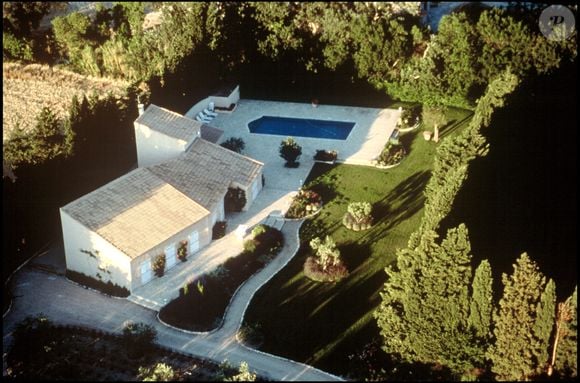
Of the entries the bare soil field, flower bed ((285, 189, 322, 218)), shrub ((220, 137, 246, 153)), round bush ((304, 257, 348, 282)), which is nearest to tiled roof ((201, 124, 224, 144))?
shrub ((220, 137, 246, 153))

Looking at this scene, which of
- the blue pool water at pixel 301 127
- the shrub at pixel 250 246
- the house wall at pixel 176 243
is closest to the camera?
the house wall at pixel 176 243

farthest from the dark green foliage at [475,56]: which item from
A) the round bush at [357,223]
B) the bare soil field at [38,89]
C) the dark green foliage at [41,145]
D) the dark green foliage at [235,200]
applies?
the dark green foliage at [41,145]

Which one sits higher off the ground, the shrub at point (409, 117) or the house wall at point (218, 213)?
the shrub at point (409, 117)

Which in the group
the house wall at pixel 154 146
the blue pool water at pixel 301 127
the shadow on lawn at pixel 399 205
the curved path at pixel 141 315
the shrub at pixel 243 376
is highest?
the house wall at pixel 154 146

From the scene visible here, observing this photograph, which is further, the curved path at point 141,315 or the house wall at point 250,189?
the house wall at point 250,189

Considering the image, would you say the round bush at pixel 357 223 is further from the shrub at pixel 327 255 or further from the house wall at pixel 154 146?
the house wall at pixel 154 146

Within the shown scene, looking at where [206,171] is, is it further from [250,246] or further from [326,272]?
[326,272]

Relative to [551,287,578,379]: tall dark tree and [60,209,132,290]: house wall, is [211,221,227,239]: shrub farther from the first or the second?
[551,287,578,379]: tall dark tree

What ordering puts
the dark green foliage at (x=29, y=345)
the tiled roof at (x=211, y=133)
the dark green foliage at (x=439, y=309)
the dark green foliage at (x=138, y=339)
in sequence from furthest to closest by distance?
the tiled roof at (x=211, y=133) < the dark green foliage at (x=138, y=339) < the dark green foliage at (x=29, y=345) < the dark green foliage at (x=439, y=309)

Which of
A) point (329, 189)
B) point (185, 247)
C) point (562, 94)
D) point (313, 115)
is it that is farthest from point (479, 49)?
point (185, 247)
